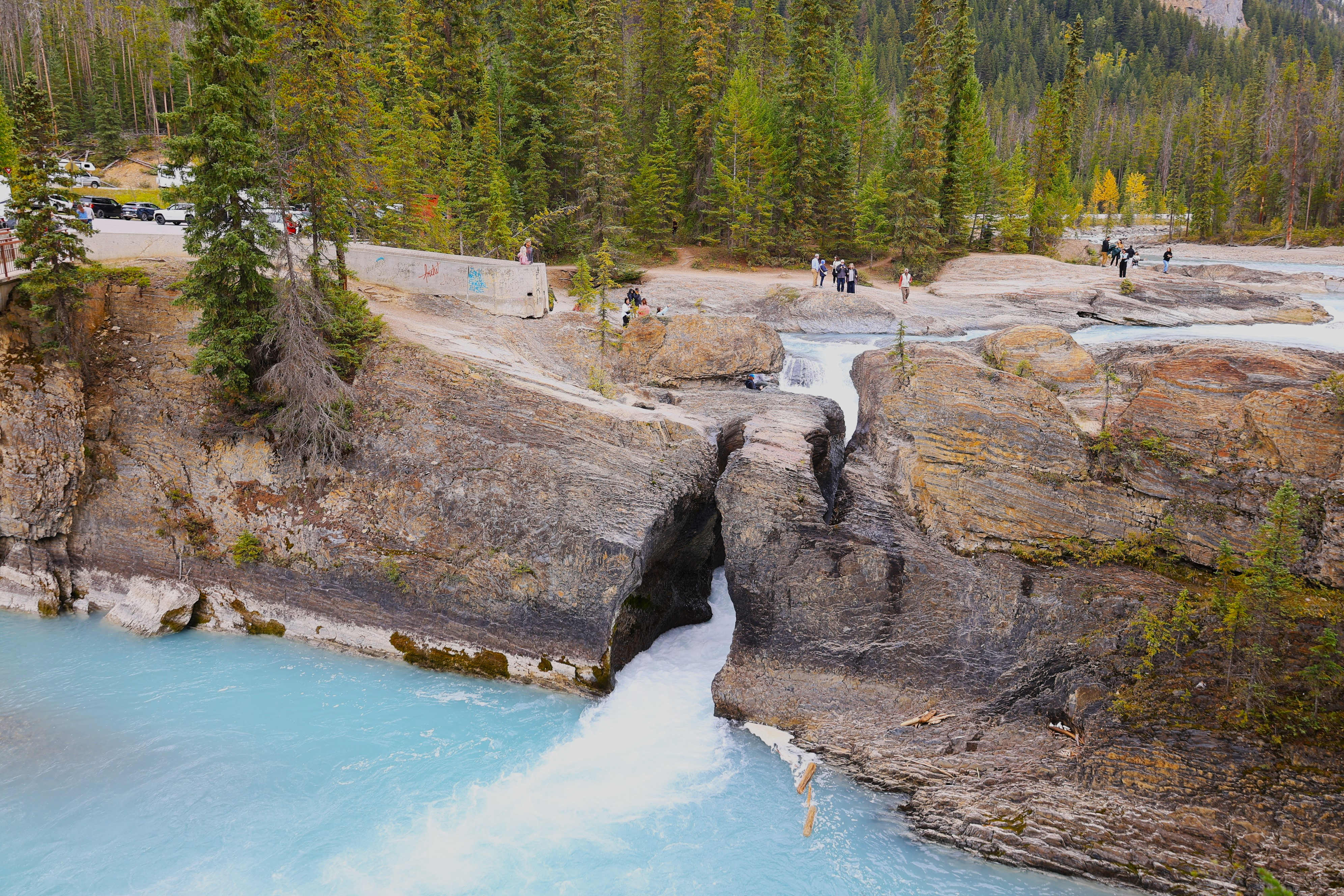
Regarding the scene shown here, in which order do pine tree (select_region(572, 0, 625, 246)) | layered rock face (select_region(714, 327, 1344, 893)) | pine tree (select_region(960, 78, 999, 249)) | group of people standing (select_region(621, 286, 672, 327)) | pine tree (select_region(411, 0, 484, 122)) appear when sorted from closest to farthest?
layered rock face (select_region(714, 327, 1344, 893))
group of people standing (select_region(621, 286, 672, 327))
pine tree (select_region(572, 0, 625, 246))
pine tree (select_region(411, 0, 484, 122))
pine tree (select_region(960, 78, 999, 249))

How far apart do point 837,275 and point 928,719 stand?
24406mm

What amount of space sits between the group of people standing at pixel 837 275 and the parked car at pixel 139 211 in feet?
94.6

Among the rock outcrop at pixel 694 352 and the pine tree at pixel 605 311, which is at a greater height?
the pine tree at pixel 605 311

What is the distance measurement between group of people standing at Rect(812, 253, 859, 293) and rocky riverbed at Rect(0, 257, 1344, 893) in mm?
13516

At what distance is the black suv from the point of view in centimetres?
3391

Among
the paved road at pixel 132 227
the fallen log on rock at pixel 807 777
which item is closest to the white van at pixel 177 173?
the paved road at pixel 132 227

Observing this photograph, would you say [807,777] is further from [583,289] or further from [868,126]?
[868,126]

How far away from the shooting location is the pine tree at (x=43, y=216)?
19438 mm

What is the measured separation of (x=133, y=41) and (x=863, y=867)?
308 feet

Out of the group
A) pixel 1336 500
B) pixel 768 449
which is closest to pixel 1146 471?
pixel 1336 500

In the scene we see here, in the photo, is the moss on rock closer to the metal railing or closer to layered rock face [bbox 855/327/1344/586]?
layered rock face [bbox 855/327/1344/586]

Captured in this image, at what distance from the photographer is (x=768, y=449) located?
1828 cm

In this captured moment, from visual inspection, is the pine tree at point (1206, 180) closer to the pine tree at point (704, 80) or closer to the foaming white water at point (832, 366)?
the pine tree at point (704, 80)

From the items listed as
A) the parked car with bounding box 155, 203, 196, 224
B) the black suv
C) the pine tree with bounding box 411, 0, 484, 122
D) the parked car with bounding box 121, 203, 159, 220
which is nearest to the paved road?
the parked car with bounding box 155, 203, 196, 224
